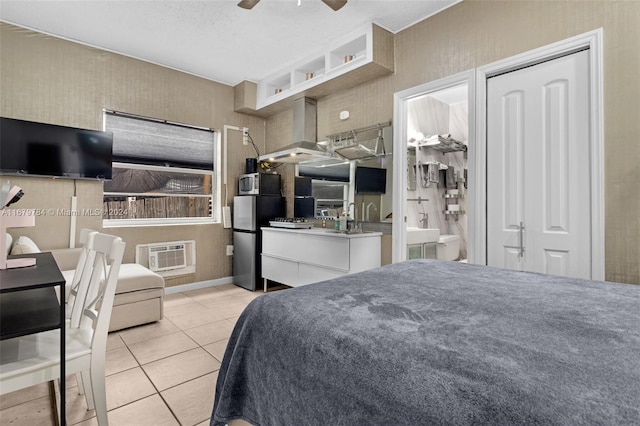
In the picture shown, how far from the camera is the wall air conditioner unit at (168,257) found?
3977 mm

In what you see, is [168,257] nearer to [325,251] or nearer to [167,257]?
[167,257]

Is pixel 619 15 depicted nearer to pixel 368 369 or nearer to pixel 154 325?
pixel 368 369

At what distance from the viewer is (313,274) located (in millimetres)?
3607

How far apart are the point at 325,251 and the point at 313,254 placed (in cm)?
20

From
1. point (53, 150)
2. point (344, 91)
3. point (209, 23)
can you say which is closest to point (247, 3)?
point (209, 23)

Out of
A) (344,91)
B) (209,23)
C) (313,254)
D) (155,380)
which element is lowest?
(155,380)

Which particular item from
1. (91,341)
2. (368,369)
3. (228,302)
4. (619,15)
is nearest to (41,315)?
(91,341)

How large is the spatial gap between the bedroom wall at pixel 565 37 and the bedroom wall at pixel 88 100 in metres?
2.62

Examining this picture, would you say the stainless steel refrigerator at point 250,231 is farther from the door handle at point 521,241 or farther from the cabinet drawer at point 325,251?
the door handle at point 521,241

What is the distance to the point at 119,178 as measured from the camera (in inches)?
154

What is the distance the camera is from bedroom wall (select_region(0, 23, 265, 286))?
3199mm

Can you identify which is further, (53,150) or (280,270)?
(280,270)

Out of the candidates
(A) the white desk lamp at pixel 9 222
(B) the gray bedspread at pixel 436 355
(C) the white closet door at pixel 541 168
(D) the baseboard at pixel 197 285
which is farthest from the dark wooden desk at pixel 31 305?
(C) the white closet door at pixel 541 168

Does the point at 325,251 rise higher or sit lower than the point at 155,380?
higher
